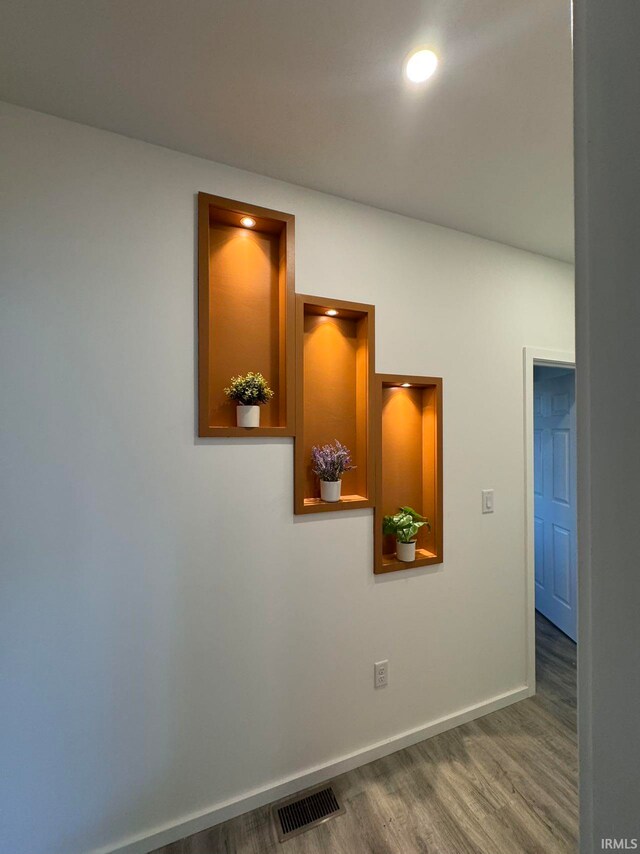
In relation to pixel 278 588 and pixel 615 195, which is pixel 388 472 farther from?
pixel 615 195

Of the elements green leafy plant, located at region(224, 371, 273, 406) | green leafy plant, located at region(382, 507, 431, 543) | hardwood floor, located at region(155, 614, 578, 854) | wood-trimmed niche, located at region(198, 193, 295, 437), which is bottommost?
hardwood floor, located at region(155, 614, 578, 854)

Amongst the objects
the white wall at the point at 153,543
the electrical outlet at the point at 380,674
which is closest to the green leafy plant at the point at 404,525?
the white wall at the point at 153,543

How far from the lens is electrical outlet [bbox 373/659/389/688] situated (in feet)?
5.61

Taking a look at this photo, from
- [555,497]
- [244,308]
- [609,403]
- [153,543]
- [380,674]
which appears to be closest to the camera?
[609,403]

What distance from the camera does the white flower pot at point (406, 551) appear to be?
176cm

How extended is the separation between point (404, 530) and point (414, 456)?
0.41 m

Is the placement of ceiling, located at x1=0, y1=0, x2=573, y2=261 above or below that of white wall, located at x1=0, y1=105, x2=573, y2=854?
above

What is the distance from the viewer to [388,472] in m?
1.88

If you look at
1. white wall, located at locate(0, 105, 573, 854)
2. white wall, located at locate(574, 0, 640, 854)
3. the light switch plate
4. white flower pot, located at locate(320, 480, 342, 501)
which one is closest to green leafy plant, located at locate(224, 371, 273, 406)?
white wall, located at locate(0, 105, 573, 854)

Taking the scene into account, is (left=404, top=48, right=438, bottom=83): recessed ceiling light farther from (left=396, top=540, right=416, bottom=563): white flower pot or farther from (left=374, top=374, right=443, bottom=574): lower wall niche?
(left=396, top=540, right=416, bottom=563): white flower pot

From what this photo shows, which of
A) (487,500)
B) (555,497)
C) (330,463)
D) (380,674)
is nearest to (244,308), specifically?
(330,463)

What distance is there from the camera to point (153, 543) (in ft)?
4.42

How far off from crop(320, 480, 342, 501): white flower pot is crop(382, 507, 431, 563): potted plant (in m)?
0.34

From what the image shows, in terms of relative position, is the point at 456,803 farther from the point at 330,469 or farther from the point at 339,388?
the point at 339,388
